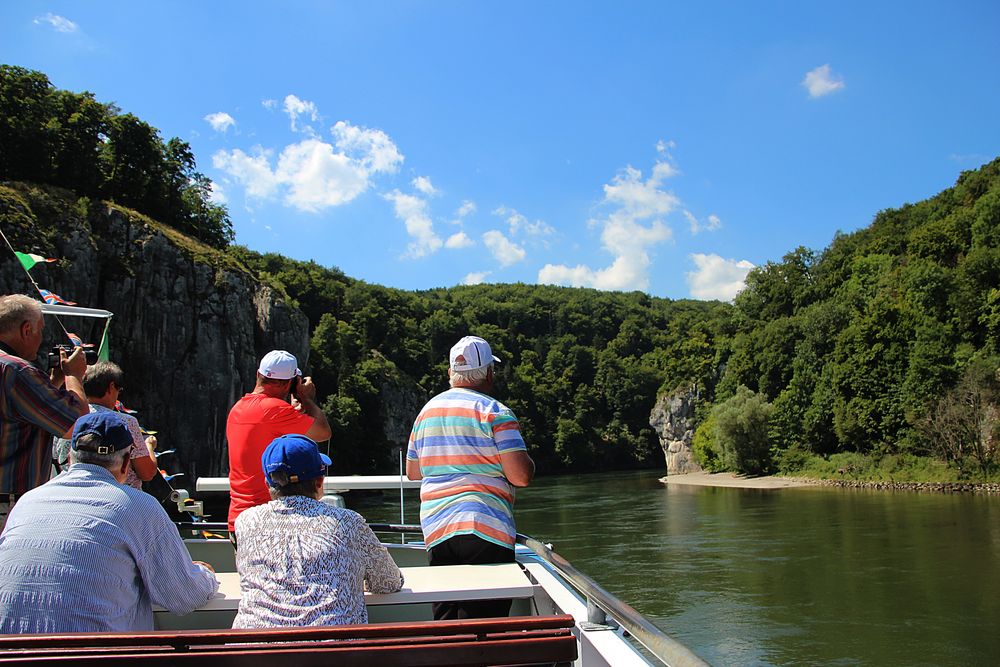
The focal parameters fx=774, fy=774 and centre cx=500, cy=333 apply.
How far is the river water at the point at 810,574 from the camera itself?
14070mm

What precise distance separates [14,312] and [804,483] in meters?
55.7

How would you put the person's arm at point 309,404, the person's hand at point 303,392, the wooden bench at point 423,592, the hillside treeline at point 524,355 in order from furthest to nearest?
the hillside treeline at point 524,355 → the person's hand at point 303,392 → the person's arm at point 309,404 → the wooden bench at point 423,592

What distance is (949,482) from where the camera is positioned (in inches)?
1661

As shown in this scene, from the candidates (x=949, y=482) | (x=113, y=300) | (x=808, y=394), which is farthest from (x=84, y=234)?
(x=808, y=394)

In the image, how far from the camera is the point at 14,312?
3303 millimetres

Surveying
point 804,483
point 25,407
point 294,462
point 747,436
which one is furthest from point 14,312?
point 747,436

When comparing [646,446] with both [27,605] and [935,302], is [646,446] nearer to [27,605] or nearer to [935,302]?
[935,302]

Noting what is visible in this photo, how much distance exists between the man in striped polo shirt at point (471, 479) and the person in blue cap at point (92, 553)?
100cm

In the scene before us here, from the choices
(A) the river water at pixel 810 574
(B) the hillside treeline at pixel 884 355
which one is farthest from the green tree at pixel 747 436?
(A) the river water at pixel 810 574

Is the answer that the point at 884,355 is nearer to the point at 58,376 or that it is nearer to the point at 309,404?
the point at 309,404

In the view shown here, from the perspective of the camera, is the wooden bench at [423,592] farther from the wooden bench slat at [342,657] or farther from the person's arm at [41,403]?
the person's arm at [41,403]

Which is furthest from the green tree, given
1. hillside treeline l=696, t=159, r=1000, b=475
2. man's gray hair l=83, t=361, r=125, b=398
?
man's gray hair l=83, t=361, r=125, b=398

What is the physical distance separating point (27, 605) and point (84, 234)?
39.6 m

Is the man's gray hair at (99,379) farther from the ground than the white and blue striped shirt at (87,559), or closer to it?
farther from the ground
